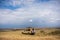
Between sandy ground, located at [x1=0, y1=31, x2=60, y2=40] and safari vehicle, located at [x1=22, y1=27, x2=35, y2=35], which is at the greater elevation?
safari vehicle, located at [x1=22, y1=27, x2=35, y2=35]

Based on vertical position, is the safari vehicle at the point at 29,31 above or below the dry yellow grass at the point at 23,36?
above

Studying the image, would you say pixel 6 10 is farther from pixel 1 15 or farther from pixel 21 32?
pixel 21 32

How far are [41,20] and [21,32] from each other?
34 cm

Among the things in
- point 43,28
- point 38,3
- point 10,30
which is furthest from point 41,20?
point 10,30

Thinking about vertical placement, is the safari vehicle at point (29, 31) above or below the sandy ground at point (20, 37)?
above

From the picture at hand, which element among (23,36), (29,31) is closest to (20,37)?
(23,36)

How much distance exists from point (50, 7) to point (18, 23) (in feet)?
1.72

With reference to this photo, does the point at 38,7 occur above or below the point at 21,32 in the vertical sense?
above

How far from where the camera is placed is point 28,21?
81.6 inches

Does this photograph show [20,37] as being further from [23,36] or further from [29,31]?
[29,31]

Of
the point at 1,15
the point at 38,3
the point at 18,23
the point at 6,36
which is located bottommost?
the point at 6,36

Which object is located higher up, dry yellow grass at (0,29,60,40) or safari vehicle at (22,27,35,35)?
safari vehicle at (22,27,35,35)

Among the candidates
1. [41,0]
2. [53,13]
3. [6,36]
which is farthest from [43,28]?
[6,36]

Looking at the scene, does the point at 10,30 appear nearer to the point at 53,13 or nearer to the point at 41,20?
the point at 41,20
